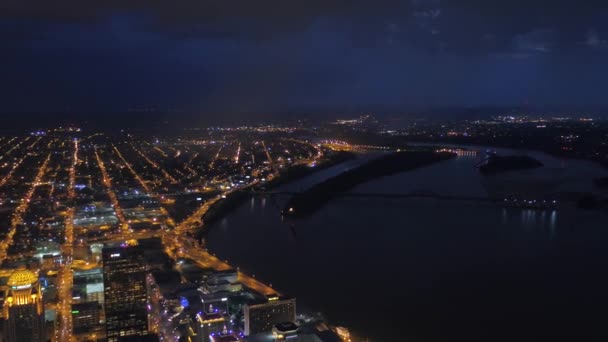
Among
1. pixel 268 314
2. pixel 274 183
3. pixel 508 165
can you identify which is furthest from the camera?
pixel 508 165

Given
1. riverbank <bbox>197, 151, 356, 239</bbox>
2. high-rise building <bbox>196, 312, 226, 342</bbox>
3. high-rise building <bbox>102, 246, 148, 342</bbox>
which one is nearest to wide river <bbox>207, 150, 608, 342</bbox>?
riverbank <bbox>197, 151, 356, 239</bbox>

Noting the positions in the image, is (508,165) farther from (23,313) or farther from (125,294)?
(23,313)

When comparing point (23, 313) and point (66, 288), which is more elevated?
point (23, 313)

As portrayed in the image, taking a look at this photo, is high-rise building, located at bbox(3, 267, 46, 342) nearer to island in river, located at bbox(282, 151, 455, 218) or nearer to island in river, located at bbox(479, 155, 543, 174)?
island in river, located at bbox(282, 151, 455, 218)

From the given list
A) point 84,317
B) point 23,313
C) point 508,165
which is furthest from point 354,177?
point 23,313

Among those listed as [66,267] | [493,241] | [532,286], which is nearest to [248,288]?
[66,267]

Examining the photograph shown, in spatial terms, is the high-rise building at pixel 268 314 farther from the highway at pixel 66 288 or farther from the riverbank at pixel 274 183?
the riverbank at pixel 274 183

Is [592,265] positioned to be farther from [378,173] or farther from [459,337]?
[378,173]
